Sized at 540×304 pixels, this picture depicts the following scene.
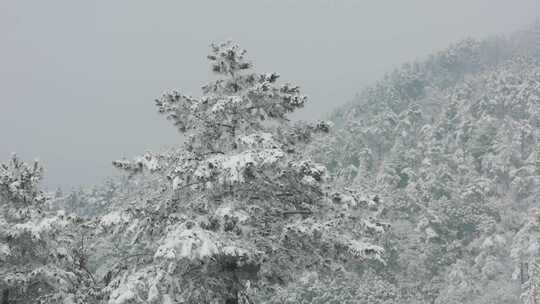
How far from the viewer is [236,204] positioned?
967 centimetres

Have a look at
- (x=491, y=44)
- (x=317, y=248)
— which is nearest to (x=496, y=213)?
(x=317, y=248)

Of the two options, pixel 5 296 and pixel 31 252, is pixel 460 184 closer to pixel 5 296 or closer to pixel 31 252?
pixel 31 252

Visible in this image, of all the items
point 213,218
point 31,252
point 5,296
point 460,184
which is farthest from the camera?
point 460,184

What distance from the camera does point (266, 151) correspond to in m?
9.25

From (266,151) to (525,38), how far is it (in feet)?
627

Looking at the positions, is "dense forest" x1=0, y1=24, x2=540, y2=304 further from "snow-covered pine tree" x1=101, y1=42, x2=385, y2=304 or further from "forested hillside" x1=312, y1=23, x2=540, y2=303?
"forested hillside" x1=312, y1=23, x2=540, y2=303

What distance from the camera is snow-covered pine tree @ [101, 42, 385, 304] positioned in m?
9.34

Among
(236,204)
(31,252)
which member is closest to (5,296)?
(31,252)

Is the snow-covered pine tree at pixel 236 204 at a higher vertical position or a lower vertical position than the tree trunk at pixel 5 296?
higher

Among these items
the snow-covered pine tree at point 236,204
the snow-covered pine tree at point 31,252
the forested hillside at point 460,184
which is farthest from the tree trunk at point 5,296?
the forested hillside at point 460,184

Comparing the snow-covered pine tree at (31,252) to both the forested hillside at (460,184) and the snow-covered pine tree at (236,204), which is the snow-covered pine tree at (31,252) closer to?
the snow-covered pine tree at (236,204)

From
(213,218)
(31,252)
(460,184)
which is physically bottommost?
(460,184)

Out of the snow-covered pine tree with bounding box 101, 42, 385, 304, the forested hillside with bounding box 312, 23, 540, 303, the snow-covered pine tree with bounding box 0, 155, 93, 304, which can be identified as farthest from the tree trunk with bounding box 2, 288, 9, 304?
the forested hillside with bounding box 312, 23, 540, 303

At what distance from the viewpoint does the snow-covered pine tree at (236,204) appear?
368 inches
